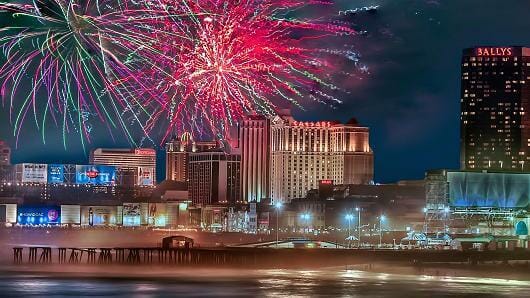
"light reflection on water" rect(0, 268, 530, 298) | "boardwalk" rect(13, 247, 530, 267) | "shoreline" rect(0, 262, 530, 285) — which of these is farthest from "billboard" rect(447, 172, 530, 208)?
"light reflection on water" rect(0, 268, 530, 298)

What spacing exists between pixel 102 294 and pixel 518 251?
69.3 meters

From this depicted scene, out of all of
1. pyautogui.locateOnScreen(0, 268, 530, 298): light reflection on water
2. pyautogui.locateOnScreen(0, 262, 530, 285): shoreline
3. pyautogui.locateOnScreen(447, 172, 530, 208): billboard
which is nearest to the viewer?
pyautogui.locateOnScreen(0, 268, 530, 298): light reflection on water

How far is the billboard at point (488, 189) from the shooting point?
148625mm

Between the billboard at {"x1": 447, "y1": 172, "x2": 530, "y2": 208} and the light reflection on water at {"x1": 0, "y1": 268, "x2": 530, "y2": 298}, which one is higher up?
the billboard at {"x1": 447, "y1": 172, "x2": 530, "y2": 208}

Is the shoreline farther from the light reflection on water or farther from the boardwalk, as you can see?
the boardwalk

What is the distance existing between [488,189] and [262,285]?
93278 mm

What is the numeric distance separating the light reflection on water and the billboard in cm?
7305

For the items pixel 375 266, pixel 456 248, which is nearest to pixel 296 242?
pixel 456 248

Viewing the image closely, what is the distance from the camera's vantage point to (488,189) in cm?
15150

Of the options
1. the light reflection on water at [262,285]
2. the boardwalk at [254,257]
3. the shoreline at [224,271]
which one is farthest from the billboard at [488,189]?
the light reflection on water at [262,285]

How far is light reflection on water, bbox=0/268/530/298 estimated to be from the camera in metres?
58.1

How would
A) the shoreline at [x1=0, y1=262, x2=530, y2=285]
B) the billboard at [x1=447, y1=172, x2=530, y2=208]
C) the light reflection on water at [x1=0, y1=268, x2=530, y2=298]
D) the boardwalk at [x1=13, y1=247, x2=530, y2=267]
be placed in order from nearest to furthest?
the light reflection on water at [x1=0, y1=268, x2=530, y2=298] < the shoreline at [x1=0, y1=262, x2=530, y2=285] < the boardwalk at [x1=13, y1=247, x2=530, y2=267] < the billboard at [x1=447, y1=172, x2=530, y2=208]

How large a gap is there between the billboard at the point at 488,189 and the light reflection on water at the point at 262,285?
240ft

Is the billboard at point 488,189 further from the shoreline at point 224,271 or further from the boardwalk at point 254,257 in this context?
the shoreline at point 224,271
